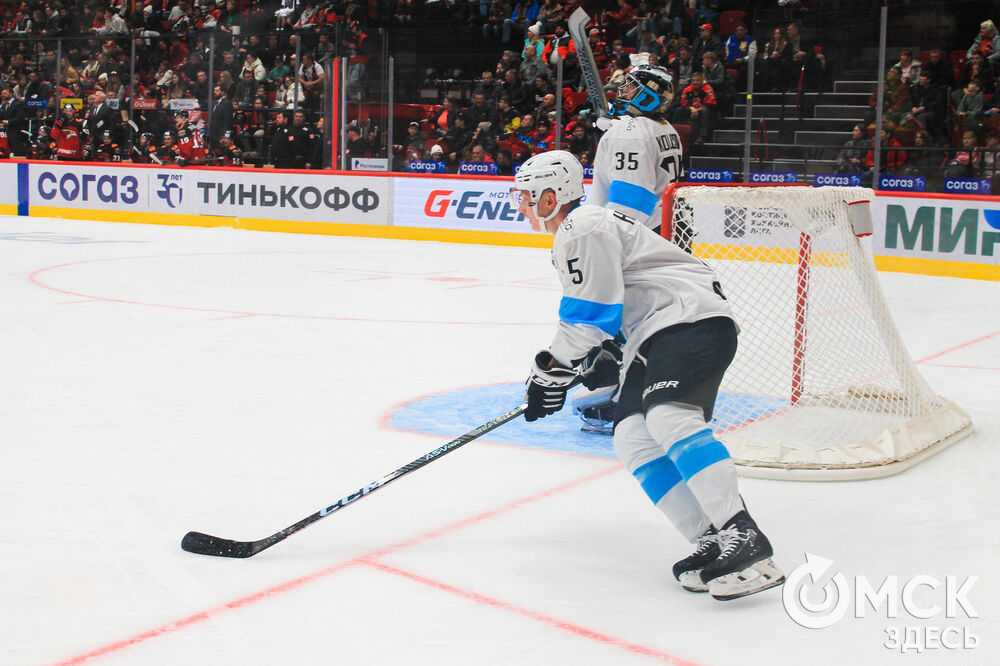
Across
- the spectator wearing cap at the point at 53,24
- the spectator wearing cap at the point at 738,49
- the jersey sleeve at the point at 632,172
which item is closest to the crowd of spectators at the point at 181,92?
the spectator wearing cap at the point at 53,24

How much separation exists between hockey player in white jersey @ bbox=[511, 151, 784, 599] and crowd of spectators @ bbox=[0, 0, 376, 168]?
1105cm

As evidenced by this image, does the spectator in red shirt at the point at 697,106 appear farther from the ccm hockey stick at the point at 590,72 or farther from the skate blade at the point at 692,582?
the skate blade at the point at 692,582

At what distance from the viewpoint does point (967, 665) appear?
6.93 ft

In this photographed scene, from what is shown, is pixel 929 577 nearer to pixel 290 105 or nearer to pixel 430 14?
pixel 290 105

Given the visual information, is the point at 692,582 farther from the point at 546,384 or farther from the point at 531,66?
the point at 531,66

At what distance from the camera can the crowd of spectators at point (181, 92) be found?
14.1 metres

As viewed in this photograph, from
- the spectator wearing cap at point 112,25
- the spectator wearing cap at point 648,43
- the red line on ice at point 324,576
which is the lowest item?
the red line on ice at point 324,576

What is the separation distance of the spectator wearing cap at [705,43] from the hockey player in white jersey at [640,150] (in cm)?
860

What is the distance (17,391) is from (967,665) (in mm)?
3817

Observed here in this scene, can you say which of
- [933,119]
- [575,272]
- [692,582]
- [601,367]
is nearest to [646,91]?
Result: [601,367]

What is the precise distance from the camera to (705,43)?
41.4ft

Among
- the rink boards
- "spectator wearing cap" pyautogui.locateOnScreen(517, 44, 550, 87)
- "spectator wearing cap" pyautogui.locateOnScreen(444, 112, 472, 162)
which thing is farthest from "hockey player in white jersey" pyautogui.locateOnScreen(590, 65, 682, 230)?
"spectator wearing cap" pyautogui.locateOnScreen(517, 44, 550, 87)

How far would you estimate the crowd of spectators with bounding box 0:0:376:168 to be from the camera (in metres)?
14.1

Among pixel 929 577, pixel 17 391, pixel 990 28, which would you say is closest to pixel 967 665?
pixel 929 577
